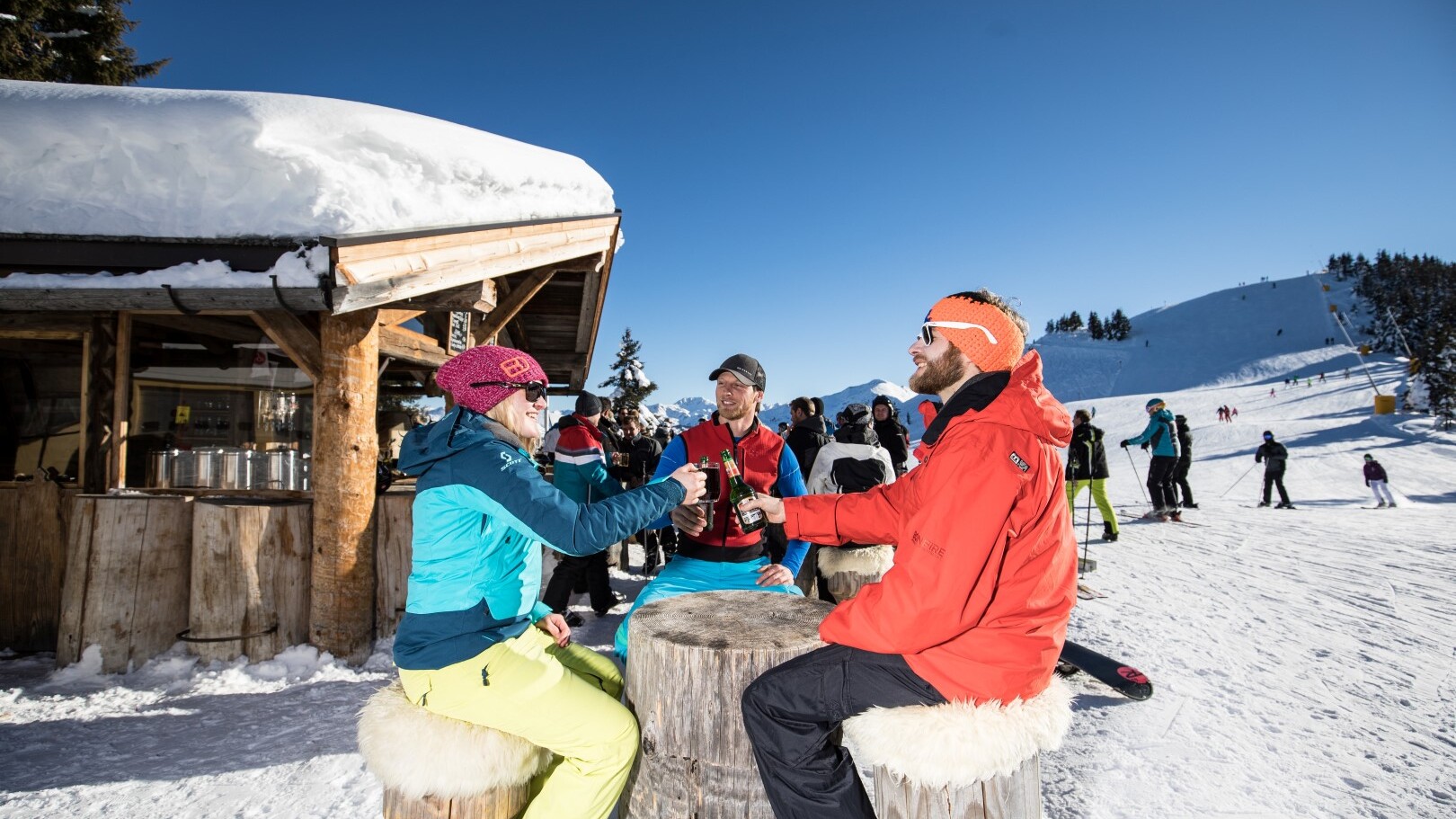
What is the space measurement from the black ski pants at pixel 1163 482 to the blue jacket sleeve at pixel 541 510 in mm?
12271

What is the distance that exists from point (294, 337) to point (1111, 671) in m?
6.25

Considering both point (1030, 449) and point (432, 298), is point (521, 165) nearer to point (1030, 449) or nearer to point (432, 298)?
point (432, 298)

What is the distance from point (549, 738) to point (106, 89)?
6159mm

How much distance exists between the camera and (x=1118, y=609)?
614cm

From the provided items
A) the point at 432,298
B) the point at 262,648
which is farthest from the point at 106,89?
the point at 262,648

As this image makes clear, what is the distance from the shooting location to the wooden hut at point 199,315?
4098 millimetres

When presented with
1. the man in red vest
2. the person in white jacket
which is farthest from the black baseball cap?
the person in white jacket

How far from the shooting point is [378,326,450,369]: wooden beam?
22.9 ft

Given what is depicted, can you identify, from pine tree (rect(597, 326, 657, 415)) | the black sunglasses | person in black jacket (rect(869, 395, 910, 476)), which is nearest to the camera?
the black sunglasses

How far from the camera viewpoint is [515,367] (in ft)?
8.36

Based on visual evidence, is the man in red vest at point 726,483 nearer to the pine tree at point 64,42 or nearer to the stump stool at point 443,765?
the stump stool at point 443,765

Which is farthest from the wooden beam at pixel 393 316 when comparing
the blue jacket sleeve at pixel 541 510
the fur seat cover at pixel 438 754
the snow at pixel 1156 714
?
the fur seat cover at pixel 438 754

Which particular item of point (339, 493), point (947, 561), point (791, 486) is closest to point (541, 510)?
point (947, 561)

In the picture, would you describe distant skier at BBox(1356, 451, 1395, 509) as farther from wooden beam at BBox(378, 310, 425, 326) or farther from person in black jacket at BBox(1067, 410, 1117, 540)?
wooden beam at BBox(378, 310, 425, 326)
